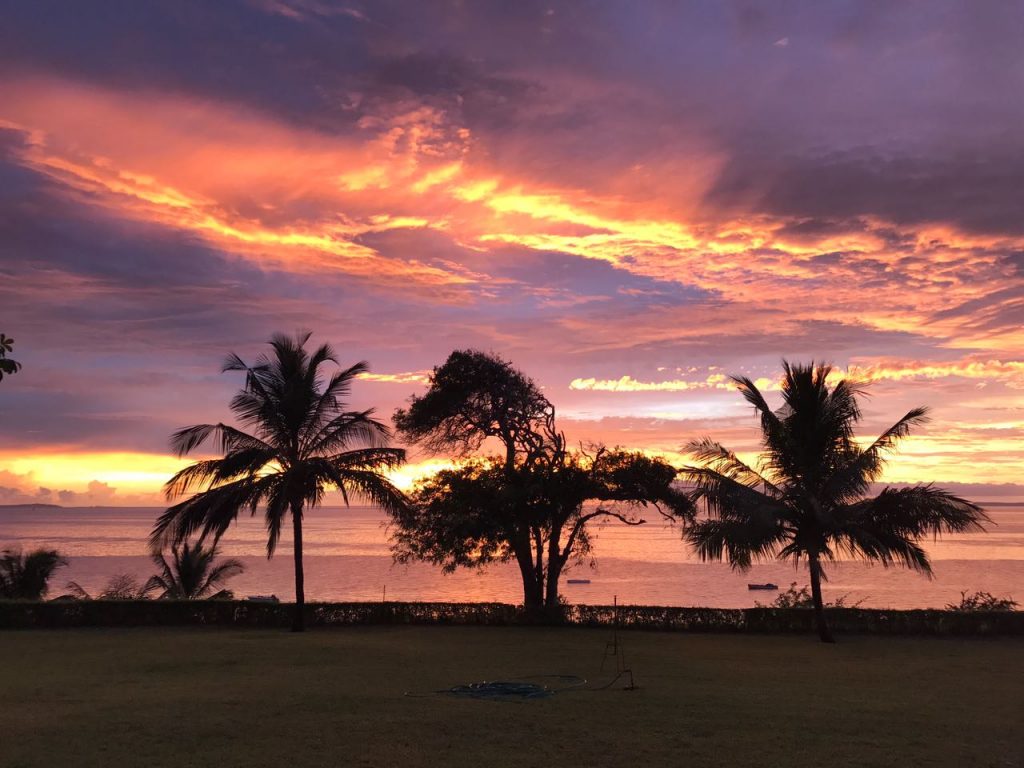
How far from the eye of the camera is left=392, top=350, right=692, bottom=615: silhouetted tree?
92.9ft

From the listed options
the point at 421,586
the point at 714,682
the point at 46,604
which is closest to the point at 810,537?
the point at 714,682

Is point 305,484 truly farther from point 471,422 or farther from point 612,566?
point 612,566

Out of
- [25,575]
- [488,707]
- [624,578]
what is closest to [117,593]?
[25,575]

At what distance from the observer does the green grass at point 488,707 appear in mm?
10062

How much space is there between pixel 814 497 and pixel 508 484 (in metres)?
9.83

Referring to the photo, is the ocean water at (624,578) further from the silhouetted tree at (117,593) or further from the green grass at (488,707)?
the green grass at (488,707)

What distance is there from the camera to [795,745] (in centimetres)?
1061

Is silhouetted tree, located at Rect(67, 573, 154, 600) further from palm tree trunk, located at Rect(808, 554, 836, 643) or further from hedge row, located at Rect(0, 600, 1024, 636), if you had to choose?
palm tree trunk, located at Rect(808, 554, 836, 643)

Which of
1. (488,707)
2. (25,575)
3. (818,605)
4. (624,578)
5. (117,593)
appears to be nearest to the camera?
(488,707)

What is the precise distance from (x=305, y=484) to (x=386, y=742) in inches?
608

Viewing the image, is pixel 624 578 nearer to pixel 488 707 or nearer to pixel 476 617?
pixel 476 617

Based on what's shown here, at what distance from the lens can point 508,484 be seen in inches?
1116

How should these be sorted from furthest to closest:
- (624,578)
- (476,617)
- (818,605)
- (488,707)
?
(624,578), (476,617), (818,605), (488,707)

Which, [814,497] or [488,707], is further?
[814,497]
